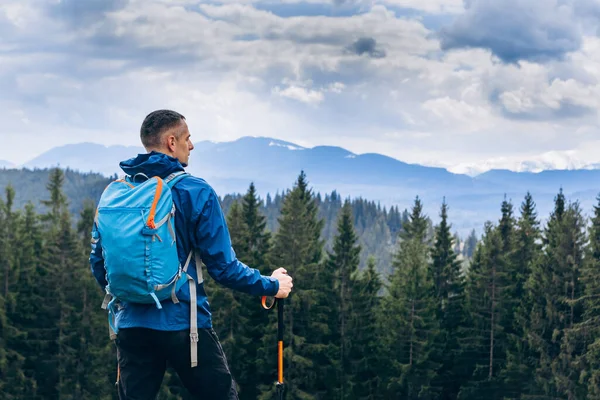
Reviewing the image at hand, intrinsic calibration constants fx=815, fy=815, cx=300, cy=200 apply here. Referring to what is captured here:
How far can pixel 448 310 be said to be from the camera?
5525 cm

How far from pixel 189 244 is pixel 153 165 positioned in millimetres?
537

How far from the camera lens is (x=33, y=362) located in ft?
170

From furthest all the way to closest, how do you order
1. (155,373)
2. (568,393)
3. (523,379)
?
(523,379) → (568,393) → (155,373)

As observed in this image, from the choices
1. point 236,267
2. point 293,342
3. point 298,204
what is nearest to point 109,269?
point 236,267

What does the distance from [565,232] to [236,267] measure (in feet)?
153

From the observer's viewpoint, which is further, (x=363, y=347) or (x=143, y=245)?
(x=363, y=347)

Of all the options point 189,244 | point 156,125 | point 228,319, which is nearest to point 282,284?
point 189,244

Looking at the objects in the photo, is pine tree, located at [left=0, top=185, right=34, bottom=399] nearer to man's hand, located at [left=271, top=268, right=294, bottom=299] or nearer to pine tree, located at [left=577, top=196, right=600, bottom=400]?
pine tree, located at [left=577, top=196, right=600, bottom=400]

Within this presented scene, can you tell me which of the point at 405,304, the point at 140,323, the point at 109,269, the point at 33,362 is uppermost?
the point at 109,269

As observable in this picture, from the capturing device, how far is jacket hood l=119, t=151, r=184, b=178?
197 inches

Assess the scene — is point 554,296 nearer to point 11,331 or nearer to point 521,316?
point 521,316

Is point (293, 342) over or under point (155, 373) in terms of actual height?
under

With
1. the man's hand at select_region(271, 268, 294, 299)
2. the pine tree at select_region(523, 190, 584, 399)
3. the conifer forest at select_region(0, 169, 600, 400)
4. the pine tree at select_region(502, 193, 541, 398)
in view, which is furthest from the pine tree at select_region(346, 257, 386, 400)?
the man's hand at select_region(271, 268, 294, 299)

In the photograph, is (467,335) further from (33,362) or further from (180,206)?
(180,206)
